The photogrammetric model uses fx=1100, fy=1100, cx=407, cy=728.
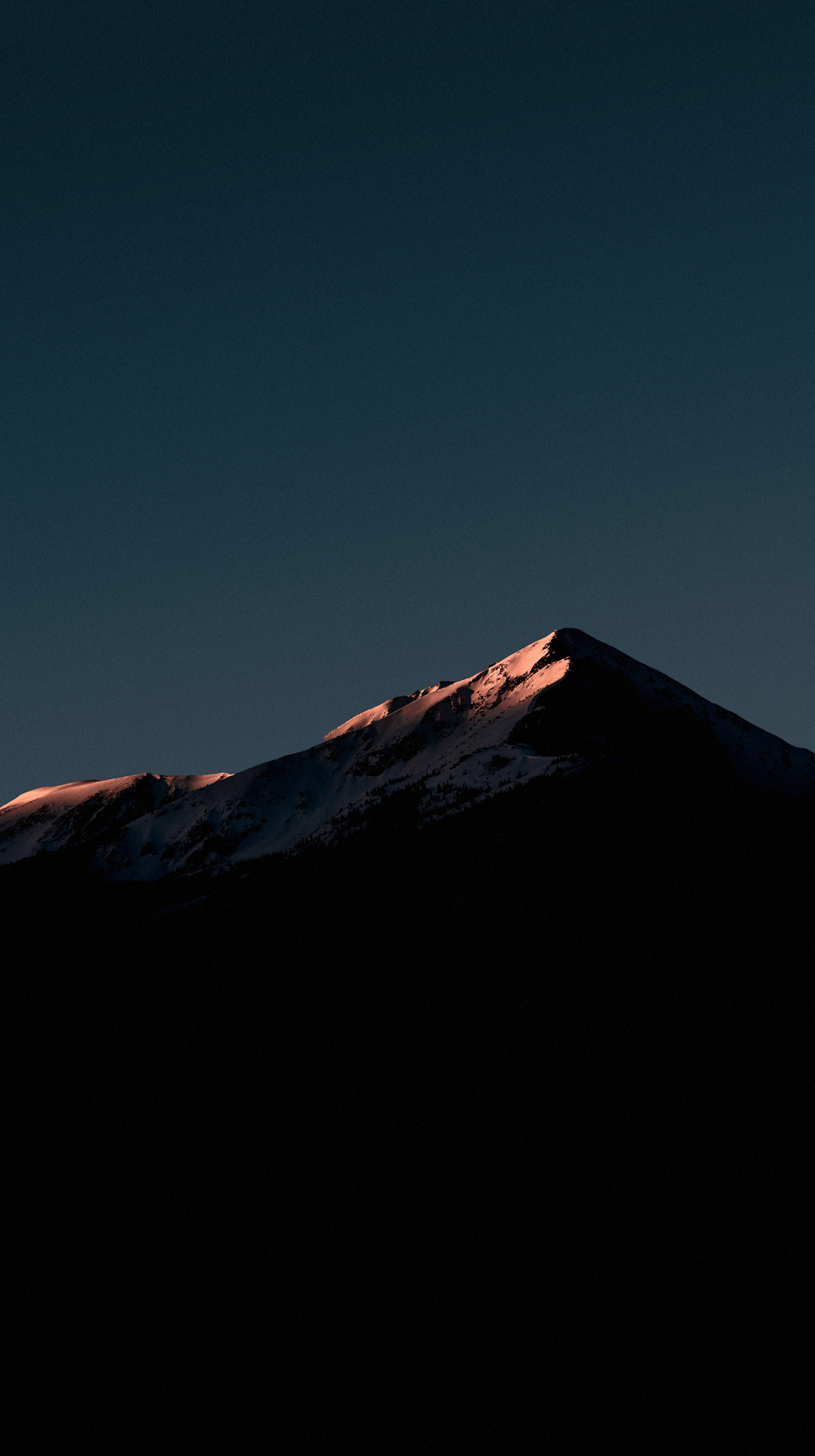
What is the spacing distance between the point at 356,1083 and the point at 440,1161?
48.0 feet

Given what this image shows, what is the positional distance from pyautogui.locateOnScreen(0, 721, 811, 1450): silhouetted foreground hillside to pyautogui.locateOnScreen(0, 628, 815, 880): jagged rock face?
964 cm

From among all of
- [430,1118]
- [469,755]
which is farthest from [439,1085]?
[469,755]

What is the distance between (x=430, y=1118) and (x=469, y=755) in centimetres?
6664

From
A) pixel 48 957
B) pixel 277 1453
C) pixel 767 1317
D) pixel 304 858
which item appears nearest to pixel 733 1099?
pixel 767 1317

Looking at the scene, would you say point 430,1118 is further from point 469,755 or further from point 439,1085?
point 469,755

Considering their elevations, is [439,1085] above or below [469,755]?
below

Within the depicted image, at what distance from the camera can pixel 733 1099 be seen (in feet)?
230

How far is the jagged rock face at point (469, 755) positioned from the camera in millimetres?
132125

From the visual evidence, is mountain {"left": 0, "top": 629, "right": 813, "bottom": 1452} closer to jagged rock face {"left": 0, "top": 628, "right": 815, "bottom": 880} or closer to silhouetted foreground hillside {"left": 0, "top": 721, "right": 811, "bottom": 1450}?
silhouetted foreground hillside {"left": 0, "top": 721, "right": 811, "bottom": 1450}

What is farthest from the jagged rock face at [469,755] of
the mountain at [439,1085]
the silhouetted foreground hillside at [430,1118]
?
the silhouetted foreground hillside at [430,1118]

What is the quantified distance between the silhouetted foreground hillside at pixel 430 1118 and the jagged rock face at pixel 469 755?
31.6 ft

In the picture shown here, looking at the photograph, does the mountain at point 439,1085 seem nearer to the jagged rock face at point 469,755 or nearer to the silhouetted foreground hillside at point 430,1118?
the silhouetted foreground hillside at point 430,1118

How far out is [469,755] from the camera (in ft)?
456

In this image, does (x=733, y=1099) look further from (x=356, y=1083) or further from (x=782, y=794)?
(x=782, y=794)
